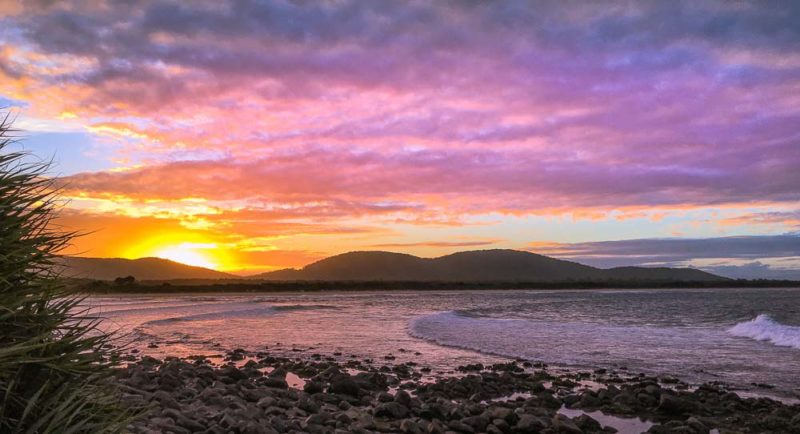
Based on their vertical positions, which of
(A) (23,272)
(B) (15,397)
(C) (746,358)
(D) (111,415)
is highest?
(A) (23,272)

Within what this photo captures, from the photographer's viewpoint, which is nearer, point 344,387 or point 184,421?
point 184,421

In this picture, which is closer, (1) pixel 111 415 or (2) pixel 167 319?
(1) pixel 111 415

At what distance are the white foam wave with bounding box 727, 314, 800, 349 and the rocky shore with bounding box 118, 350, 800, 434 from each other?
13.5 m

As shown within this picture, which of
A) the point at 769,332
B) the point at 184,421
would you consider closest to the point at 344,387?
the point at 184,421

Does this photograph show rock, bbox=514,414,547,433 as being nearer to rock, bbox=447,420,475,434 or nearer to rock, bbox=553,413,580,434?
rock, bbox=553,413,580,434

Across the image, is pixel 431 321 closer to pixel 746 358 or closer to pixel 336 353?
pixel 336 353

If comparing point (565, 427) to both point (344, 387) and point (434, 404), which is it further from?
point (344, 387)

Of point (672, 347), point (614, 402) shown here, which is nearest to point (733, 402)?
point (614, 402)

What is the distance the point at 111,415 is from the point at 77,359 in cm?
49

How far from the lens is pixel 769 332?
1152 inches

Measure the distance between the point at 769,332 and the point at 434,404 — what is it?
23.9m

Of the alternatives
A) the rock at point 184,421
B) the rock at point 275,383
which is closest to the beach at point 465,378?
the rock at point 184,421

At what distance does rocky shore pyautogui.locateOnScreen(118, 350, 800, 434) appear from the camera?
1012 cm

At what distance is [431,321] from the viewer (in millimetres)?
38219
